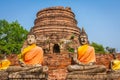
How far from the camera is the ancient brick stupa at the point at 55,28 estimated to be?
19.8 metres

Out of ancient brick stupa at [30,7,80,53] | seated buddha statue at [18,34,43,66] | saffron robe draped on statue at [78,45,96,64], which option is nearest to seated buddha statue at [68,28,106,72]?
saffron robe draped on statue at [78,45,96,64]

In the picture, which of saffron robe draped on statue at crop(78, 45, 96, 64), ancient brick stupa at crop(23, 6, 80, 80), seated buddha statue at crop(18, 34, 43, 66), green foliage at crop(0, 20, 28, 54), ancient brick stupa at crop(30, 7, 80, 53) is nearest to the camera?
seated buddha statue at crop(18, 34, 43, 66)

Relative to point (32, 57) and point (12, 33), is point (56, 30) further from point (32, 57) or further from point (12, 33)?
point (32, 57)

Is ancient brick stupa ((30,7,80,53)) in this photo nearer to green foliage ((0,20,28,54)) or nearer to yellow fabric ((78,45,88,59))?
green foliage ((0,20,28,54))

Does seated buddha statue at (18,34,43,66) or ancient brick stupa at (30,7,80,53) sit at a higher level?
ancient brick stupa at (30,7,80,53)

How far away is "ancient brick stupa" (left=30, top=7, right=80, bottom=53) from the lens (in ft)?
64.8

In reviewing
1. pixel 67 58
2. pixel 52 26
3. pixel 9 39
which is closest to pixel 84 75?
pixel 67 58

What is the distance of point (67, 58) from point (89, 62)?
4.83m

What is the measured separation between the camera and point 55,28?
2105 cm

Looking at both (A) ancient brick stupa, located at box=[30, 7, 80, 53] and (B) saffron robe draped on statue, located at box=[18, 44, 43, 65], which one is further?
(A) ancient brick stupa, located at box=[30, 7, 80, 53]

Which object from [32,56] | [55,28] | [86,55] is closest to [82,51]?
[86,55]

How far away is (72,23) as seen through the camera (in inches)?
872

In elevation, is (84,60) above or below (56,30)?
below

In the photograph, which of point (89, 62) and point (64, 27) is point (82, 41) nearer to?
point (89, 62)
